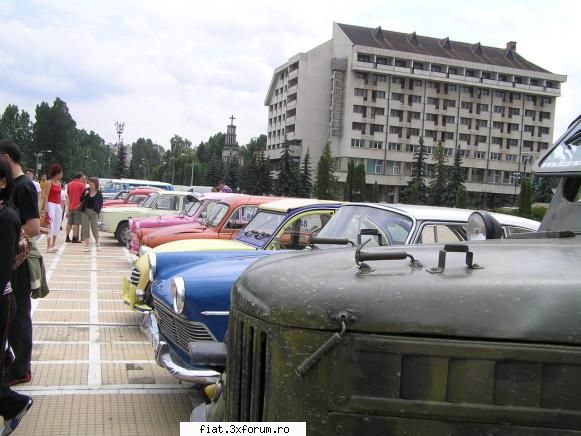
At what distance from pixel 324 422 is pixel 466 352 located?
451mm

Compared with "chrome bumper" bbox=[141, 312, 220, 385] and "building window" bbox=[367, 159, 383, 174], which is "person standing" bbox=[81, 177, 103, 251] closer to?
"chrome bumper" bbox=[141, 312, 220, 385]

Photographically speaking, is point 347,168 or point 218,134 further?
point 218,134

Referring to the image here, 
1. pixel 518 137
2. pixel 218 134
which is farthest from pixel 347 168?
pixel 218 134

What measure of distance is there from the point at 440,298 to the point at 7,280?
9.50ft

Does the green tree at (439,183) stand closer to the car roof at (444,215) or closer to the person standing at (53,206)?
the person standing at (53,206)

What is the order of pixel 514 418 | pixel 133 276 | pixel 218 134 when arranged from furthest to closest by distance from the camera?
pixel 218 134, pixel 133 276, pixel 514 418

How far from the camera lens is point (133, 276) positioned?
278 inches

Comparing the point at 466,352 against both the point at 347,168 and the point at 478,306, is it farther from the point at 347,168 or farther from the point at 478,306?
the point at 347,168

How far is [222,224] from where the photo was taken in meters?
9.85

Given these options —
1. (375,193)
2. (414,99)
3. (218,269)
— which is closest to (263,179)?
(375,193)

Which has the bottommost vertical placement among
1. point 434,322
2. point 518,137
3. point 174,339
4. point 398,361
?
point 174,339

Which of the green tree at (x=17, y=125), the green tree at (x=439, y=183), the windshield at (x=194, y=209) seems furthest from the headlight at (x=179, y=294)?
the green tree at (x=17, y=125)

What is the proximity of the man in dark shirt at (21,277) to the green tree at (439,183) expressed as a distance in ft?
239

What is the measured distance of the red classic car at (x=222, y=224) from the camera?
9.81m
